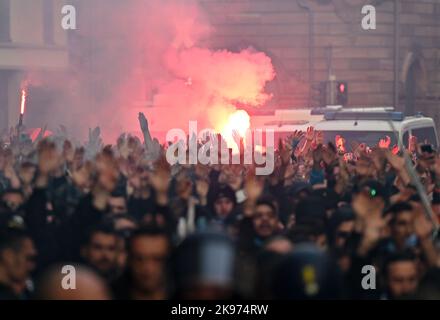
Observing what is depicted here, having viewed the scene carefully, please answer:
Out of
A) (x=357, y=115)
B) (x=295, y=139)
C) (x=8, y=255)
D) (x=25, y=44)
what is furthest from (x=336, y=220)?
(x=25, y=44)

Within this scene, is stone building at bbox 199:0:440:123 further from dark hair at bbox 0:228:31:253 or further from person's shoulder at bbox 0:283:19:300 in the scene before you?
person's shoulder at bbox 0:283:19:300

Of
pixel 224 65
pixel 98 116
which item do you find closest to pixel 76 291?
pixel 224 65

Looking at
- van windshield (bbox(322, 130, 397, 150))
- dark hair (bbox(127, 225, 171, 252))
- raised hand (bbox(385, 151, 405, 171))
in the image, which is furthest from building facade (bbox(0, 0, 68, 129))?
dark hair (bbox(127, 225, 171, 252))

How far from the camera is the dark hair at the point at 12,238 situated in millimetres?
5551

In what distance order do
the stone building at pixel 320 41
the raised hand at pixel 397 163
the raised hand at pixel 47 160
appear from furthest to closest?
the stone building at pixel 320 41 < the raised hand at pixel 397 163 < the raised hand at pixel 47 160

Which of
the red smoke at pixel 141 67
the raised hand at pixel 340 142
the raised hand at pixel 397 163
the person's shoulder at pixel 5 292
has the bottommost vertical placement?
the person's shoulder at pixel 5 292

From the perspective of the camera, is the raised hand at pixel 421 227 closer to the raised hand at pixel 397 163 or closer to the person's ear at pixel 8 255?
the person's ear at pixel 8 255

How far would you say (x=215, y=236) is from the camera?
13.9 ft

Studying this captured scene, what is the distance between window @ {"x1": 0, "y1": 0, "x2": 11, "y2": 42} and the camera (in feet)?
103

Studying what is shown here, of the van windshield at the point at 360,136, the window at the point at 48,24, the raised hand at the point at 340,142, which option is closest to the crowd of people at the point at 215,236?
the raised hand at the point at 340,142

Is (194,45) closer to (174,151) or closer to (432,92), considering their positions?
(432,92)

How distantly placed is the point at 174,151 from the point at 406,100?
61.6 feet

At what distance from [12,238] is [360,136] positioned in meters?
11.6

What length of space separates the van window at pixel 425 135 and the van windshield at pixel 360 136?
1.06m
